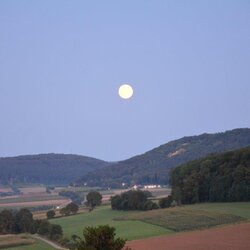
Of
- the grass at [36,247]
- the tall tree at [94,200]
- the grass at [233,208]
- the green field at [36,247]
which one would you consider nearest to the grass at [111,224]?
the green field at [36,247]

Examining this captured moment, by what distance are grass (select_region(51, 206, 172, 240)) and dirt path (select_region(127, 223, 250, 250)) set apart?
494 centimetres

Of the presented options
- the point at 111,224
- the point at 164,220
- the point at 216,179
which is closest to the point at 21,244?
the point at 111,224

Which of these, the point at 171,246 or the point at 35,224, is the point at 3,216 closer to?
the point at 35,224

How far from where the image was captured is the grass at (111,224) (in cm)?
6114

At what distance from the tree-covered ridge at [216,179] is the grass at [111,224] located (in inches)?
496

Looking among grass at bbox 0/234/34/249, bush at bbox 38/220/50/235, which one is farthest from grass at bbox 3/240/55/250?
bush at bbox 38/220/50/235

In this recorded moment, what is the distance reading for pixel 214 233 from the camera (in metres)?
54.6

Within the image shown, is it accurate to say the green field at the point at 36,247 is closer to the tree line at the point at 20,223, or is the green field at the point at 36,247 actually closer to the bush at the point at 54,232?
the bush at the point at 54,232

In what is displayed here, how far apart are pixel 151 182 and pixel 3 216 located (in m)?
109

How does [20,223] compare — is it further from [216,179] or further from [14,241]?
[216,179]

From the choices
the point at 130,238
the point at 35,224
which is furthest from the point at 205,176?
the point at 130,238

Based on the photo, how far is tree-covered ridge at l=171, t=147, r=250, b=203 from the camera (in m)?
85.8

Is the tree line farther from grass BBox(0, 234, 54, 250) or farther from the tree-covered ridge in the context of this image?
the tree-covered ridge

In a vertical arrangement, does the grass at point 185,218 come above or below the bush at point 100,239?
above
